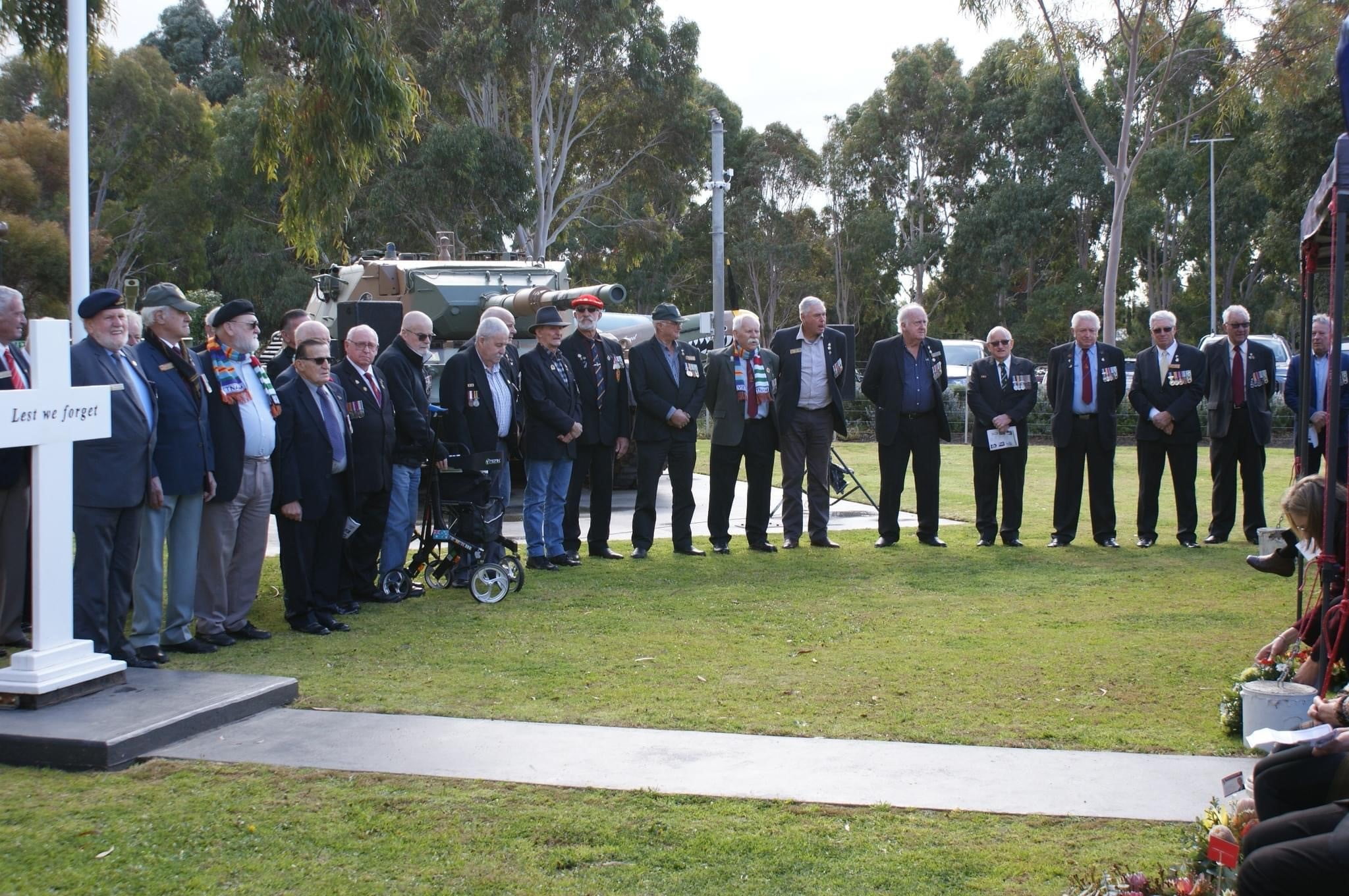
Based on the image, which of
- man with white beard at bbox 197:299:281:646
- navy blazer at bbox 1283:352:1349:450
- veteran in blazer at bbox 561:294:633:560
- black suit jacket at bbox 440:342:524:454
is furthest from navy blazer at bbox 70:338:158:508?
navy blazer at bbox 1283:352:1349:450

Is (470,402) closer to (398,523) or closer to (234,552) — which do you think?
(398,523)

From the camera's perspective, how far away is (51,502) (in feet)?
19.1

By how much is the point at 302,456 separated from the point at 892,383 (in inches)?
219

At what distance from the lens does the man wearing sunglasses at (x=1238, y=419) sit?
11180mm

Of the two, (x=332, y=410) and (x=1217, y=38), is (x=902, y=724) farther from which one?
(x=1217, y=38)

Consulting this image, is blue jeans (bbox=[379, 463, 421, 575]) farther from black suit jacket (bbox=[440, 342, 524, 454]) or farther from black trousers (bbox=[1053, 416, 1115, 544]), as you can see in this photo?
black trousers (bbox=[1053, 416, 1115, 544])

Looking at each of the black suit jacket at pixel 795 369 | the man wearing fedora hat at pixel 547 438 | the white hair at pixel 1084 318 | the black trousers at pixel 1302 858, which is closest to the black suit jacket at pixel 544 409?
the man wearing fedora hat at pixel 547 438

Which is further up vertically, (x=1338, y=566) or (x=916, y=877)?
(x=1338, y=566)

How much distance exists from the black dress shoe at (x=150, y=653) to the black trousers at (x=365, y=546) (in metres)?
1.89

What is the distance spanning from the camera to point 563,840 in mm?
4332

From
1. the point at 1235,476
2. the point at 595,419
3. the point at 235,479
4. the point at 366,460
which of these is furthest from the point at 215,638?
the point at 1235,476

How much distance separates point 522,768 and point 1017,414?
297 inches

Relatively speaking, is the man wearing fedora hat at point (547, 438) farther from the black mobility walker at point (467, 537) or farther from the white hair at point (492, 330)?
the black mobility walker at point (467, 537)

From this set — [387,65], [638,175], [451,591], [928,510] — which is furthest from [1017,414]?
[638,175]
